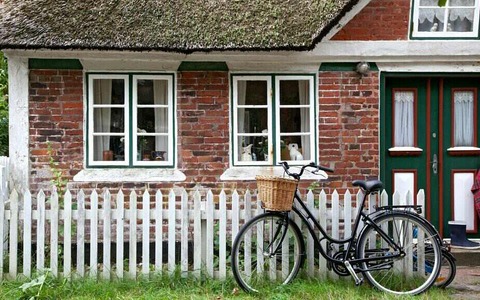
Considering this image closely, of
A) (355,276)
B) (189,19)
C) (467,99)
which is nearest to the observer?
(355,276)

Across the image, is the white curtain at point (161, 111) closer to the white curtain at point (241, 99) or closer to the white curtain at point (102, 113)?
the white curtain at point (102, 113)

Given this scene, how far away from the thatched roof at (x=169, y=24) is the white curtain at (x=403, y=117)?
1567 mm

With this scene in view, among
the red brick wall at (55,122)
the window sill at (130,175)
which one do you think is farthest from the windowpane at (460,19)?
the red brick wall at (55,122)

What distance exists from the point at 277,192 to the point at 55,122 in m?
3.61

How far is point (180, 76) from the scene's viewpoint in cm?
735

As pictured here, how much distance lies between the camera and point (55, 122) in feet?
23.7

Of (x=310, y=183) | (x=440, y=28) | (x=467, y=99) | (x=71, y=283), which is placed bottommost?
(x=71, y=283)

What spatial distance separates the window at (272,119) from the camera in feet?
24.3

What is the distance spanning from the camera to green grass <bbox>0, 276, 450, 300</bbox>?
5.20 m

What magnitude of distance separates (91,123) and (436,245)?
4.71 metres

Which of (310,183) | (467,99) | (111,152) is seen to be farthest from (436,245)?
(111,152)

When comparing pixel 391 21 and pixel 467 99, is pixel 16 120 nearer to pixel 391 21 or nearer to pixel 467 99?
pixel 391 21

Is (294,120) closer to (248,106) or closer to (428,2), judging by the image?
(248,106)

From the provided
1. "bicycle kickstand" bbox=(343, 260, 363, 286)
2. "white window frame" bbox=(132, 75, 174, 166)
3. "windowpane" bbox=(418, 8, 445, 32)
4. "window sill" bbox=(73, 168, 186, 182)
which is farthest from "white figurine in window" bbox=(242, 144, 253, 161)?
"windowpane" bbox=(418, 8, 445, 32)
